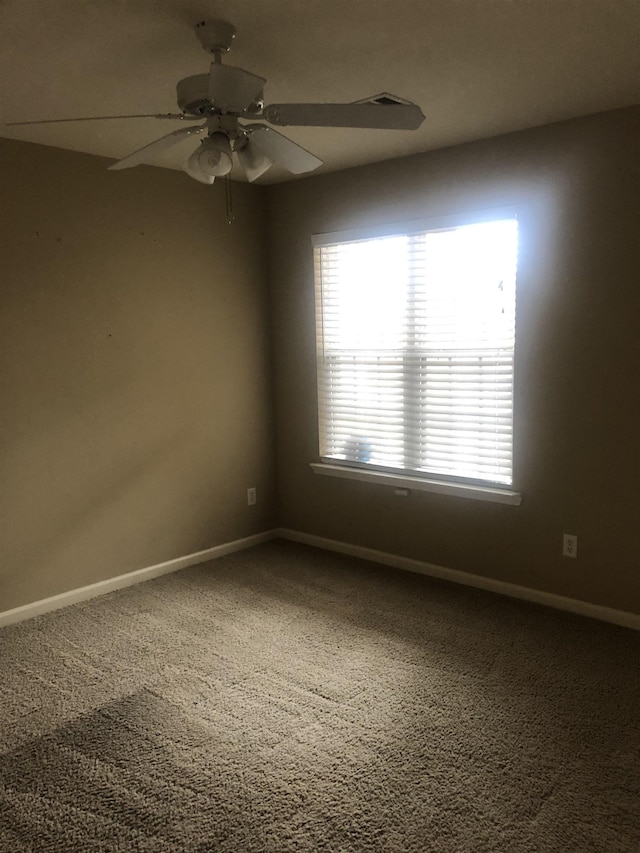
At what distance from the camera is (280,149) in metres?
2.35

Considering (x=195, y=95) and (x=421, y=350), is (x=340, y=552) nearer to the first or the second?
(x=421, y=350)

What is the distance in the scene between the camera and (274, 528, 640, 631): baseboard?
10.6 ft

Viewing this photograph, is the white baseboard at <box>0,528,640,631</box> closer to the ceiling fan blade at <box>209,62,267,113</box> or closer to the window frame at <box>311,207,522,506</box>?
the window frame at <box>311,207,522,506</box>

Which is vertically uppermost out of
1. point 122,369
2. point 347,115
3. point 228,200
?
point 228,200

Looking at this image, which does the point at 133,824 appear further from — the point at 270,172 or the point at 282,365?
the point at 270,172

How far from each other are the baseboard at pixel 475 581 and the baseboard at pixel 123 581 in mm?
350

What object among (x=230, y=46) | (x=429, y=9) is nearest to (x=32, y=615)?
(x=230, y=46)

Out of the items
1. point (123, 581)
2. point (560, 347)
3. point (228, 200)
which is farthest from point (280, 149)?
point (123, 581)

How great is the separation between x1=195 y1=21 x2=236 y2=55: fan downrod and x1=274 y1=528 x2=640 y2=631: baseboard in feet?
9.40

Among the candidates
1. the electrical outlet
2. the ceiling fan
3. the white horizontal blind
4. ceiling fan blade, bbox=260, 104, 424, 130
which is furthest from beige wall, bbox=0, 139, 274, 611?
the electrical outlet

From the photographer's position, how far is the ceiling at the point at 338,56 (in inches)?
78.6

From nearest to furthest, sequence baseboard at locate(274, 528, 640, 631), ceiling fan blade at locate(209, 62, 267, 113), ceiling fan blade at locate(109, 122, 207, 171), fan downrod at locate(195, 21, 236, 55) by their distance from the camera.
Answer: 1. ceiling fan blade at locate(209, 62, 267, 113)
2. fan downrod at locate(195, 21, 236, 55)
3. ceiling fan blade at locate(109, 122, 207, 171)
4. baseboard at locate(274, 528, 640, 631)

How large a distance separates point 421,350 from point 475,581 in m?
1.35

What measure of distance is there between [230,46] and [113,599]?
2.83m
